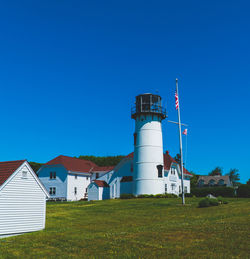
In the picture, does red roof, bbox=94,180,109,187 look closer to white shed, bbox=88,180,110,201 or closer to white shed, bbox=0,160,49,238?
white shed, bbox=88,180,110,201

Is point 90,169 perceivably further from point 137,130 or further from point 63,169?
point 137,130

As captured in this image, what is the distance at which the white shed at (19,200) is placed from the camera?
2088 cm

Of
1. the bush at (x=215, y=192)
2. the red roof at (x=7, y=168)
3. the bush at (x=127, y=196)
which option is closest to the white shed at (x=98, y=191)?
the bush at (x=127, y=196)

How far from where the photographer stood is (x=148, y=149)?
4800 centimetres

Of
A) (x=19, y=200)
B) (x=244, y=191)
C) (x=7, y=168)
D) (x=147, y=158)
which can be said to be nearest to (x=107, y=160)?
(x=147, y=158)

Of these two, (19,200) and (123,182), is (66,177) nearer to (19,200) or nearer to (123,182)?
(123,182)

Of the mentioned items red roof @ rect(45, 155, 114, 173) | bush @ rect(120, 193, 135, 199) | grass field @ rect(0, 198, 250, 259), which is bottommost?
grass field @ rect(0, 198, 250, 259)

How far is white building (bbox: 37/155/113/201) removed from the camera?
55.3m

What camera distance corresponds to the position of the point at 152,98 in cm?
5041

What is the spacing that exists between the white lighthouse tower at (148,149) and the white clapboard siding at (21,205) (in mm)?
25848

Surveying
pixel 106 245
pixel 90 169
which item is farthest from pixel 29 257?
pixel 90 169

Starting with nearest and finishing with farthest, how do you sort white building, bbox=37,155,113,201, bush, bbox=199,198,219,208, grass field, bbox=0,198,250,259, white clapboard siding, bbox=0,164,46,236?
grass field, bbox=0,198,250,259 < white clapboard siding, bbox=0,164,46,236 < bush, bbox=199,198,219,208 < white building, bbox=37,155,113,201

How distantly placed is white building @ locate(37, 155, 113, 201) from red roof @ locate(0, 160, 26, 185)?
32.2 m

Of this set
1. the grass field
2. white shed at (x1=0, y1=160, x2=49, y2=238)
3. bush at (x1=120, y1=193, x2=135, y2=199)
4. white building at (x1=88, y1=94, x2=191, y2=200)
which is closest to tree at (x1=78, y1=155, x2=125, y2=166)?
white building at (x1=88, y1=94, x2=191, y2=200)
